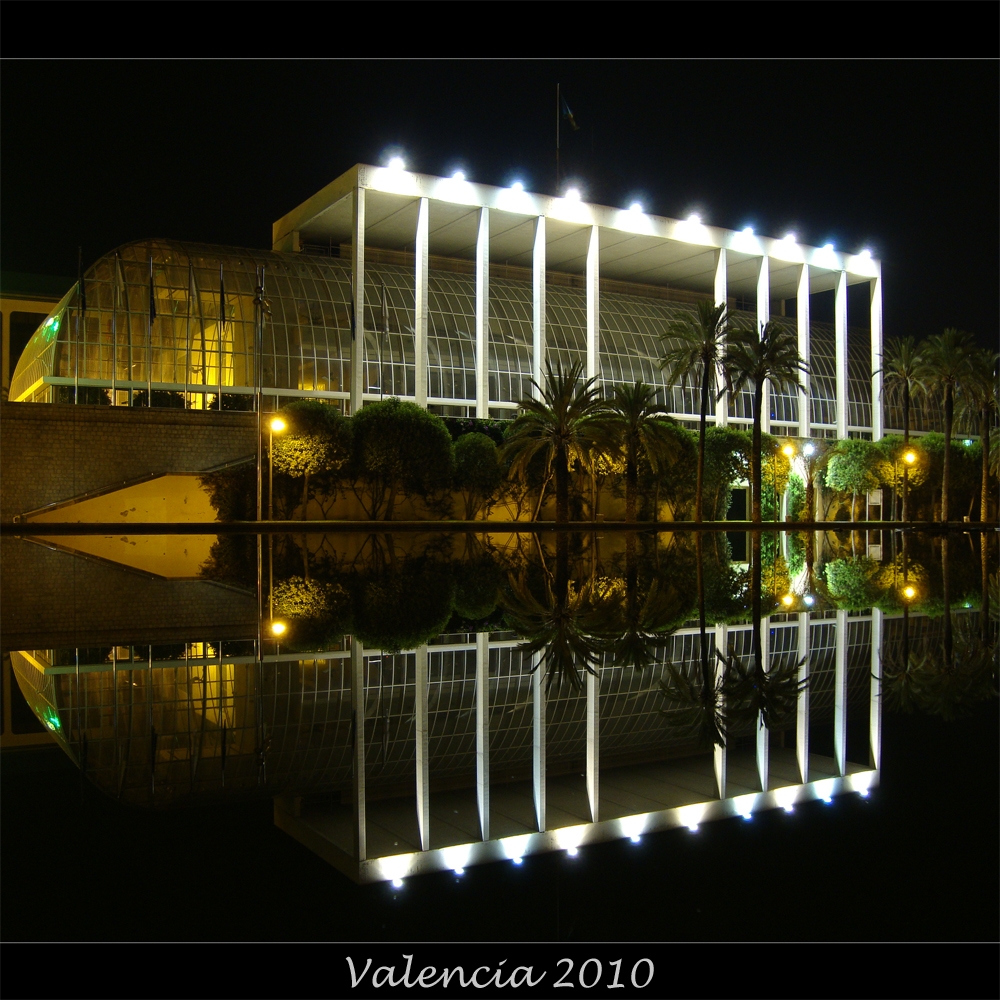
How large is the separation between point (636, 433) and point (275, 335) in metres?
20.2

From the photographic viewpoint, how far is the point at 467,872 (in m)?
5.17

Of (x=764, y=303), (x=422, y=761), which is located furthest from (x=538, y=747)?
(x=764, y=303)

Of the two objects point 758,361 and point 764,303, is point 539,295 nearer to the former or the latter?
point 758,361

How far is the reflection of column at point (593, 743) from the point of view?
6344 mm

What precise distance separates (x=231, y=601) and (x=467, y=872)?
39.6ft

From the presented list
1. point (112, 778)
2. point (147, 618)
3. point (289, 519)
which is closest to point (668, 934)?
point (112, 778)

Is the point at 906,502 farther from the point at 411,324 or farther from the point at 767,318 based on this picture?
the point at 411,324

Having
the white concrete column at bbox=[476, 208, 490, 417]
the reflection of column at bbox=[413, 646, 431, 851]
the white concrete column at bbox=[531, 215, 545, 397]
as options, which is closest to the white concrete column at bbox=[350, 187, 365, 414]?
the white concrete column at bbox=[476, 208, 490, 417]

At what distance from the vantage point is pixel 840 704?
27.6ft

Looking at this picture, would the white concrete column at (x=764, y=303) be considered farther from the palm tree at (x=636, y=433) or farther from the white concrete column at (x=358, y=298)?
the white concrete column at (x=358, y=298)

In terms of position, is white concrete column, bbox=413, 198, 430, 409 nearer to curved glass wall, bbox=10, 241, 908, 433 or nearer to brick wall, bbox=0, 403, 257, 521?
curved glass wall, bbox=10, 241, 908, 433

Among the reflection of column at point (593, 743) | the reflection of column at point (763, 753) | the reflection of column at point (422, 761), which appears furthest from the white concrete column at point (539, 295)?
the reflection of column at point (763, 753)

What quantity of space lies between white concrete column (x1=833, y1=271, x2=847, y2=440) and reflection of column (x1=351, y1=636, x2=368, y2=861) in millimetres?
69101

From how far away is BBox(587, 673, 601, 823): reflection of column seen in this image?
6.34 meters
